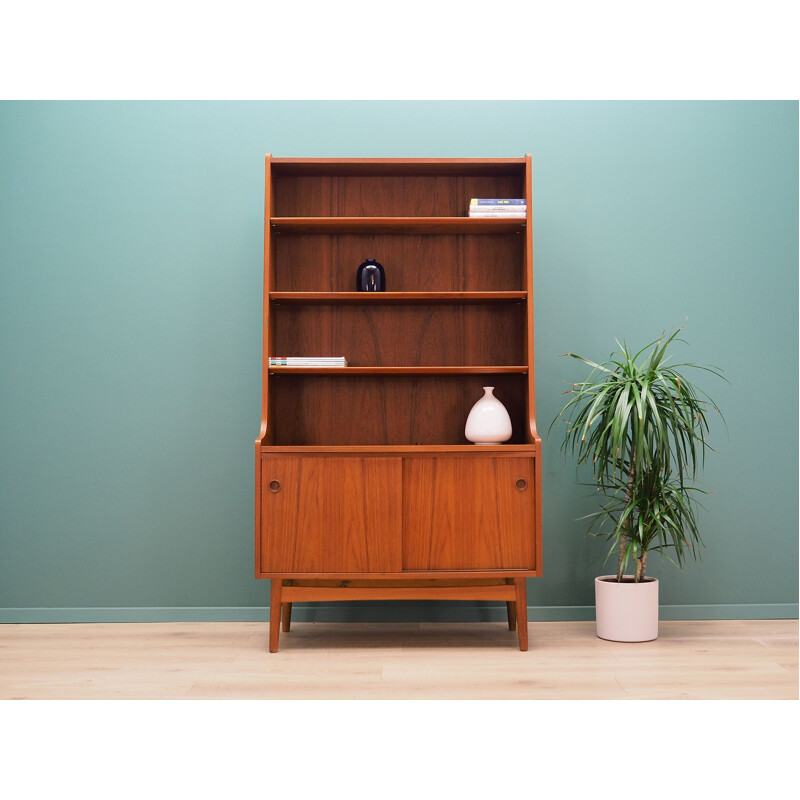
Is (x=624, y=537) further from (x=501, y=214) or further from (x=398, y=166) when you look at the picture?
(x=398, y=166)

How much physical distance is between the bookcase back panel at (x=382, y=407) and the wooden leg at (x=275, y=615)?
639 millimetres

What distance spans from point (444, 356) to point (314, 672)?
140cm

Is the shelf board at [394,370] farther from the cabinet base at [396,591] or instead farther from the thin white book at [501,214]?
the cabinet base at [396,591]

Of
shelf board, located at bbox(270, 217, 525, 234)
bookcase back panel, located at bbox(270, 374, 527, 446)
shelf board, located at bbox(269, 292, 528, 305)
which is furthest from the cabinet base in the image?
shelf board, located at bbox(270, 217, 525, 234)

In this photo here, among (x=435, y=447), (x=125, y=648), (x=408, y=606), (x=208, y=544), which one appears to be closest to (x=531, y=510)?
(x=435, y=447)

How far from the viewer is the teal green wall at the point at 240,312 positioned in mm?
3158

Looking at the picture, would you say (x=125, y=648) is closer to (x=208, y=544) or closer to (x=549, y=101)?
(x=208, y=544)

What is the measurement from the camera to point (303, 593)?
274cm

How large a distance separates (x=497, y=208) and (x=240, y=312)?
121cm

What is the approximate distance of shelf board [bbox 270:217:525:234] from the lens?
113 inches

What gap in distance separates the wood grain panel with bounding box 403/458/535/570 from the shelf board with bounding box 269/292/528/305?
26.5 inches

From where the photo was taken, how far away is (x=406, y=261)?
315 cm

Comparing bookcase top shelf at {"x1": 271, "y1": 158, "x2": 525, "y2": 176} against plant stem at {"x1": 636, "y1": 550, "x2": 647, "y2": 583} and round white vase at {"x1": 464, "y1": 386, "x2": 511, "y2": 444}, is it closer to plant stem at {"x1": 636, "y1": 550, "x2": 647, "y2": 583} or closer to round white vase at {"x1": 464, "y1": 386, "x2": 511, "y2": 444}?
round white vase at {"x1": 464, "y1": 386, "x2": 511, "y2": 444}
